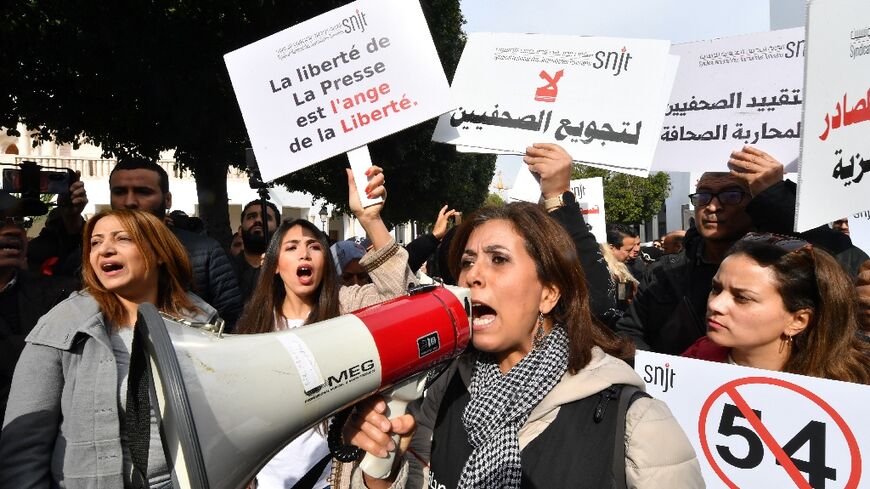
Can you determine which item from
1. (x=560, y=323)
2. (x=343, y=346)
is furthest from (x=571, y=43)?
(x=343, y=346)

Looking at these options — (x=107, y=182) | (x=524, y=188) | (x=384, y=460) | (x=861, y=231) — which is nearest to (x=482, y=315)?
(x=384, y=460)

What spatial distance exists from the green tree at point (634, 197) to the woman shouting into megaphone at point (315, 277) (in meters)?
30.7

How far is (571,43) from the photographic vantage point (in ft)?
10.7

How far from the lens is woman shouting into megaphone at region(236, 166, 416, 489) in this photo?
2.76 metres

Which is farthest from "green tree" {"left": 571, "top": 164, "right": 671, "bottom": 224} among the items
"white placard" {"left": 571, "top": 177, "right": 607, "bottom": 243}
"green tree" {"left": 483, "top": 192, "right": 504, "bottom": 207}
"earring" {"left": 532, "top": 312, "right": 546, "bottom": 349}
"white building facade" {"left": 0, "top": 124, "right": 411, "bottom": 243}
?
"earring" {"left": 532, "top": 312, "right": 546, "bottom": 349}

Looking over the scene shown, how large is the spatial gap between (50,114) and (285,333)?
11.2 meters

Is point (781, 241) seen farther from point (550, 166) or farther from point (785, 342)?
point (550, 166)

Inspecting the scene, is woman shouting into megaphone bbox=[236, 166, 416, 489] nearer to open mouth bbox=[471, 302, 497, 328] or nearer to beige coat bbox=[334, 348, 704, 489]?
open mouth bbox=[471, 302, 497, 328]

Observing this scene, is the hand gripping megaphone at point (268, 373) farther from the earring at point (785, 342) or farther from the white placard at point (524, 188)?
the white placard at point (524, 188)

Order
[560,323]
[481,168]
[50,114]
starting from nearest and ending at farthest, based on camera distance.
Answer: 1. [560,323]
2. [50,114]
3. [481,168]

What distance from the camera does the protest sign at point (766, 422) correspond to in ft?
6.25

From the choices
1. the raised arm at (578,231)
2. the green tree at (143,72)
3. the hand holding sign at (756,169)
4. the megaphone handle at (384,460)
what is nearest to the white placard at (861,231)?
the hand holding sign at (756,169)

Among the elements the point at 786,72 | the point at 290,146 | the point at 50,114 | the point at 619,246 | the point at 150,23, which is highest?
the point at 150,23

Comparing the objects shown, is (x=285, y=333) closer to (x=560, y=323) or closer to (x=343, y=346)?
(x=343, y=346)
